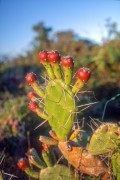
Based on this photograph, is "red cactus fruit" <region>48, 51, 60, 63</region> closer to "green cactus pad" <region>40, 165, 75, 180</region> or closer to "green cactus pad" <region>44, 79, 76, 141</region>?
"green cactus pad" <region>44, 79, 76, 141</region>

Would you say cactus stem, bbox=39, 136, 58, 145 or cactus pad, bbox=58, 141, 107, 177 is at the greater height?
cactus stem, bbox=39, 136, 58, 145

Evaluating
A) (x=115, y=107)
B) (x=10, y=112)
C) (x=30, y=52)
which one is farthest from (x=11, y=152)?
(x=30, y=52)

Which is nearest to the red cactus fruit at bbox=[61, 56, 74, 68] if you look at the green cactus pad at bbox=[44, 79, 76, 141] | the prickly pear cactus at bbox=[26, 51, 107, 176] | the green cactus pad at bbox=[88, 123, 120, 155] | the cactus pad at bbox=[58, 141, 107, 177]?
the prickly pear cactus at bbox=[26, 51, 107, 176]

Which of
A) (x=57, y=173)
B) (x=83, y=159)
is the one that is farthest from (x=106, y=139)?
(x=57, y=173)

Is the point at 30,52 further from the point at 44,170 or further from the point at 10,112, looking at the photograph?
the point at 44,170

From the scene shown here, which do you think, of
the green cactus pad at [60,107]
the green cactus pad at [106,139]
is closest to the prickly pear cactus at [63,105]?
the green cactus pad at [60,107]

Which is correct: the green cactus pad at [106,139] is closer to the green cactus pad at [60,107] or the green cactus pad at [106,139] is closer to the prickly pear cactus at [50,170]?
the green cactus pad at [60,107]

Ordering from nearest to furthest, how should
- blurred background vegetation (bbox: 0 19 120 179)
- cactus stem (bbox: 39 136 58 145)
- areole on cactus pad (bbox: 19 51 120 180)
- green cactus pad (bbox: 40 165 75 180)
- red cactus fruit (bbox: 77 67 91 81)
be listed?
red cactus fruit (bbox: 77 67 91 81)
areole on cactus pad (bbox: 19 51 120 180)
cactus stem (bbox: 39 136 58 145)
green cactus pad (bbox: 40 165 75 180)
blurred background vegetation (bbox: 0 19 120 179)

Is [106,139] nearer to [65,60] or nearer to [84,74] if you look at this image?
[84,74]
